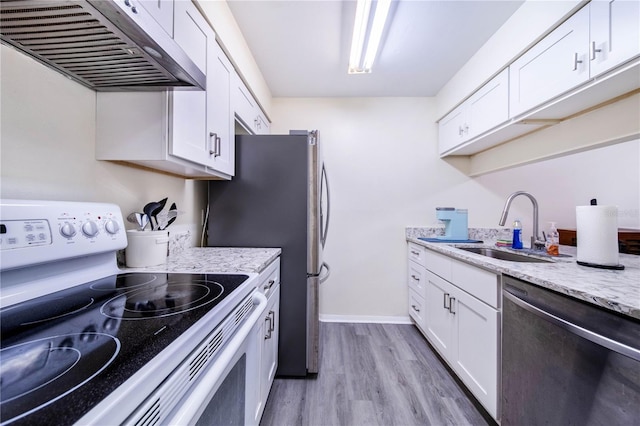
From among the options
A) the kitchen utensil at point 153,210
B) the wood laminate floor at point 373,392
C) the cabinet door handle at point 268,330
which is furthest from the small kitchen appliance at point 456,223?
the kitchen utensil at point 153,210

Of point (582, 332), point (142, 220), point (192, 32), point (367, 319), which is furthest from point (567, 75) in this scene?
point (367, 319)

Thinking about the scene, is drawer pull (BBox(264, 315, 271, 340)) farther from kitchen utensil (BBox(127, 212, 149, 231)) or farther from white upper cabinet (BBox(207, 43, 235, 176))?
white upper cabinet (BBox(207, 43, 235, 176))

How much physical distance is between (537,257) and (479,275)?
1.42 ft

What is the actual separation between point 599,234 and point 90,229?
79.5 inches

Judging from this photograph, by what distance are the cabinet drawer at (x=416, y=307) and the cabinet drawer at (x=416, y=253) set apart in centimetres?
33

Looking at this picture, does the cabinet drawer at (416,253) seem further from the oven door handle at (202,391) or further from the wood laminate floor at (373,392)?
the oven door handle at (202,391)

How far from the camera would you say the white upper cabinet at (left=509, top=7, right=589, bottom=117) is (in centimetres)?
117

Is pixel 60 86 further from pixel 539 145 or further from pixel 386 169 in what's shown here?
pixel 539 145

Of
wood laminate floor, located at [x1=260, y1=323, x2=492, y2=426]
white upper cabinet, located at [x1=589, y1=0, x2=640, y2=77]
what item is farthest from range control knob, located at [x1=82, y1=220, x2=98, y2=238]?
white upper cabinet, located at [x1=589, y1=0, x2=640, y2=77]

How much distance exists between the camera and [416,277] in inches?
93.4

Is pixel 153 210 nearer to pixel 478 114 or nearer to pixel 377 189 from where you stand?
pixel 377 189

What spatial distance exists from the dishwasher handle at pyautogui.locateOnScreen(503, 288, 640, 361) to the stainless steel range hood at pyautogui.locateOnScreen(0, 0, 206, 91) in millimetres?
1536

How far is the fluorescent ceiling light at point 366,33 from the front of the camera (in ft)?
4.49

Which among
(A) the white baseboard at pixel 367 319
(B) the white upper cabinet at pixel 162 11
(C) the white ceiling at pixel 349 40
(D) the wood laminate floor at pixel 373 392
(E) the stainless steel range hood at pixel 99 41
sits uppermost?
(C) the white ceiling at pixel 349 40
